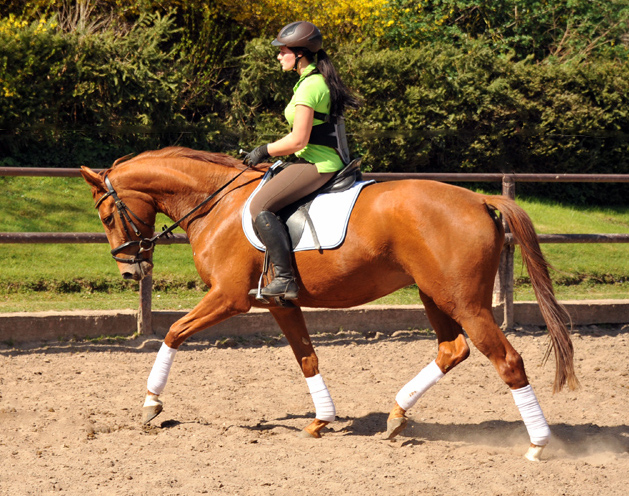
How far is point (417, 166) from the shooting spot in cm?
1375

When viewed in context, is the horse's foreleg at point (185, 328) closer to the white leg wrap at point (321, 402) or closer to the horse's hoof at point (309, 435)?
the white leg wrap at point (321, 402)

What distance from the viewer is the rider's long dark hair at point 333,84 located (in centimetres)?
439

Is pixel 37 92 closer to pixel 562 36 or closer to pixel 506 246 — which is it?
pixel 506 246

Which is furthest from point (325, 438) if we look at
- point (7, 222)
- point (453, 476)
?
point (7, 222)

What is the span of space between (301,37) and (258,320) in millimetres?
3419

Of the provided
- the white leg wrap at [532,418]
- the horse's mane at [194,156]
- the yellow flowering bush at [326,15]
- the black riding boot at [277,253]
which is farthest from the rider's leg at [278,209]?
the yellow flowering bush at [326,15]

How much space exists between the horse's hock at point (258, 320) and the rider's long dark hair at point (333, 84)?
3.04m

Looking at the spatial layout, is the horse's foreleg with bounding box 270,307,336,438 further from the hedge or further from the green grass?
the hedge

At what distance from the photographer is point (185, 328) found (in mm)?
4699

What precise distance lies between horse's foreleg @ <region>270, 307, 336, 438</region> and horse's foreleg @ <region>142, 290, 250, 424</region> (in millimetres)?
342

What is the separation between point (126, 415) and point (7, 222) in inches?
253

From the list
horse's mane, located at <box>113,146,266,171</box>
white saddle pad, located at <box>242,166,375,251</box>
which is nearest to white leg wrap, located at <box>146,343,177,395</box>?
white saddle pad, located at <box>242,166,375,251</box>

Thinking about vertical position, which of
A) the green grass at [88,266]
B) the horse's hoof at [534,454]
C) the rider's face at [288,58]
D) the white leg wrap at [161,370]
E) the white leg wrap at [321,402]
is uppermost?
the rider's face at [288,58]

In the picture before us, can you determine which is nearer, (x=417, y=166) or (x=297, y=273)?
(x=297, y=273)
